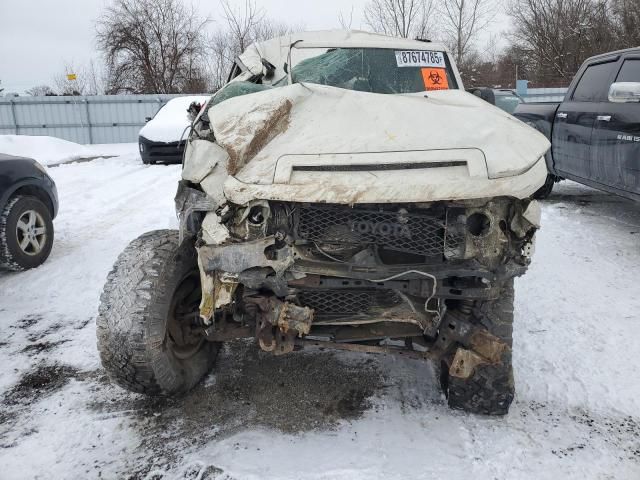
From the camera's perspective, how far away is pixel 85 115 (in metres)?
19.6

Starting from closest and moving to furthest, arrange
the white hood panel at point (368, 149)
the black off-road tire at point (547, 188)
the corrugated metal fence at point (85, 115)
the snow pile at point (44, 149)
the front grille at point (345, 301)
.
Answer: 1. the white hood panel at point (368, 149)
2. the front grille at point (345, 301)
3. the black off-road tire at point (547, 188)
4. the snow pile at point (44, 149)
5. the corrugated metal fence at point (85, 115)

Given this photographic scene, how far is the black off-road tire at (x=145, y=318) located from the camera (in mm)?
2549

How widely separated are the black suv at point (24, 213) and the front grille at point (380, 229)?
3685mm

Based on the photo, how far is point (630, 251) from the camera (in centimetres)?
527

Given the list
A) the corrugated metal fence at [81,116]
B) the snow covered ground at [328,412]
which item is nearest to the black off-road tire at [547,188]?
the snow covered ground at [328,412]

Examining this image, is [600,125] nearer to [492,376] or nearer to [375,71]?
→ [375,71]

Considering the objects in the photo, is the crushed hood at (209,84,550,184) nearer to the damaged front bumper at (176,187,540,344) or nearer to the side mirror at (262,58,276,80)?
the damaged front bumper at (176,187,540,344)

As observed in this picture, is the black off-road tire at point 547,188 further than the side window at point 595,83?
Yes

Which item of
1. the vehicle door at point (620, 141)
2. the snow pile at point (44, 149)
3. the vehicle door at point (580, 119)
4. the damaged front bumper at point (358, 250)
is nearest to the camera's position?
the damaged front bumper at point (358, 250)

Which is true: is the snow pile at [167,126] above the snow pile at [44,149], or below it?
above

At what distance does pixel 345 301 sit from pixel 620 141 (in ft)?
13.3

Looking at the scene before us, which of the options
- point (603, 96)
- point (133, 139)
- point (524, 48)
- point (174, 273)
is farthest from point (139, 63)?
point (174, 273)

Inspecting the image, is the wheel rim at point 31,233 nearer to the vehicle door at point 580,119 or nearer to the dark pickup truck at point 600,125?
the dark pickup truck at point 600,125

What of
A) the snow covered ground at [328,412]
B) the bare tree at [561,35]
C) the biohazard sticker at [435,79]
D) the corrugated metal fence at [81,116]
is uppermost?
the bare tree at [561,35]
